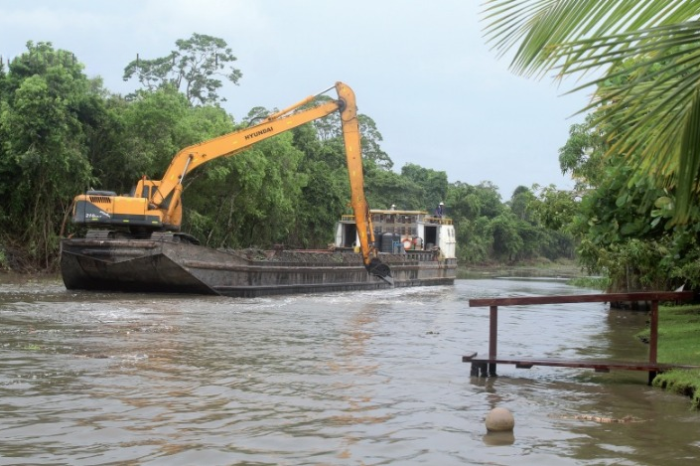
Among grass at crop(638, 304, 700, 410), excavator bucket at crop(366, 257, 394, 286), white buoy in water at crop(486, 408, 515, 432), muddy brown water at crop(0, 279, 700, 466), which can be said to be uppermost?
excavator bucket at crop(366, 257, 394, 286)

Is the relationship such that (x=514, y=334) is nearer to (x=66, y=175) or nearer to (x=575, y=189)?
(x=575, y=189)

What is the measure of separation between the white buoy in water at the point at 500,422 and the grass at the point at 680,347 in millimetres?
2159

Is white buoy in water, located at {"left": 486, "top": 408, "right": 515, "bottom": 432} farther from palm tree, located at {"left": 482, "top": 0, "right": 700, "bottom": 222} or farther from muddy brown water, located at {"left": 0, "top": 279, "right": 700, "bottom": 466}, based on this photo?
palm tree, located at {"left": 482, "top": 0, "right": 700, "bottom": 222}

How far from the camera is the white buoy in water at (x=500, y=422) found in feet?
24.0

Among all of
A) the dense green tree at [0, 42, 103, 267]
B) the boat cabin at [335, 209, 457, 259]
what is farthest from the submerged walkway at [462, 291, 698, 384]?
the boat cabin at [335, 209, 457, 259]

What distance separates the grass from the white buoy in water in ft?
7.08

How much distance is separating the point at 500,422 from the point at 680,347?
6.51 m

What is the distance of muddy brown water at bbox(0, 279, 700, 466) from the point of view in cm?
661

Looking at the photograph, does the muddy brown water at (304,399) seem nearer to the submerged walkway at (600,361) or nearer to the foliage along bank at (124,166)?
the submerged walkway at (600,361)

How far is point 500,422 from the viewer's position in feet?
23.9

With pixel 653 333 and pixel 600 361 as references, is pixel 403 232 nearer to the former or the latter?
pixel 600 361

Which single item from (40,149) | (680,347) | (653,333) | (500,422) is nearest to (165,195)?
(40,149)

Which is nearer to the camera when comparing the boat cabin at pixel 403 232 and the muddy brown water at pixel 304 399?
the muddy brown water at pixel 304 399

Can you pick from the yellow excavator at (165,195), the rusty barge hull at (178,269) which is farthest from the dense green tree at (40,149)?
the rusty barge hull at (178,269)
